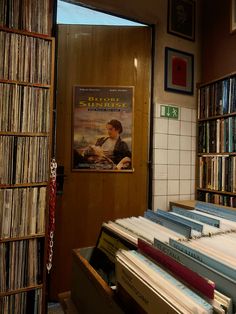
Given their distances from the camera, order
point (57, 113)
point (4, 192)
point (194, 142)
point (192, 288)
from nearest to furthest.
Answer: point (192, 288)
point (4, 192)
point (57, 113)
point (194, 142)

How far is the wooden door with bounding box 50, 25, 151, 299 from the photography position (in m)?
2.06

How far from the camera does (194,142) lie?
2.54 metres

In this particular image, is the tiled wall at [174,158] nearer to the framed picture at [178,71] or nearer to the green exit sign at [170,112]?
the green exit sign at [170,112]

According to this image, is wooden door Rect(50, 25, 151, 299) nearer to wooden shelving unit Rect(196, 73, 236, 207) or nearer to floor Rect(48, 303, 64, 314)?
floor Rect(48, 303, 64, 314)

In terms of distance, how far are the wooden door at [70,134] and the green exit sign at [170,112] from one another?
0.57 ft

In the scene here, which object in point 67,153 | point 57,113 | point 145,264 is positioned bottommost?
point 145,264

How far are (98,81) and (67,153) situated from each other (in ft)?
2.20

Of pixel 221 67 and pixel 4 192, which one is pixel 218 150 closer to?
pixel 221 67

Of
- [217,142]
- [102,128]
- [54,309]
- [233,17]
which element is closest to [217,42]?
[233,17]

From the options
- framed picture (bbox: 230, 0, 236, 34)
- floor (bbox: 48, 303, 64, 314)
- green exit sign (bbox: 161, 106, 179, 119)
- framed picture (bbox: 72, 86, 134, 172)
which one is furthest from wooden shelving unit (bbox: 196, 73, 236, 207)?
floor (bbox: 48, 303, 64, 314)

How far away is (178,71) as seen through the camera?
2459 mm

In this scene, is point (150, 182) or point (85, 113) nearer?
point (85, 113)

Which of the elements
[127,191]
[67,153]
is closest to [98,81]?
[67,153]

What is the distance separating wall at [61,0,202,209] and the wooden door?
3.9 inches
